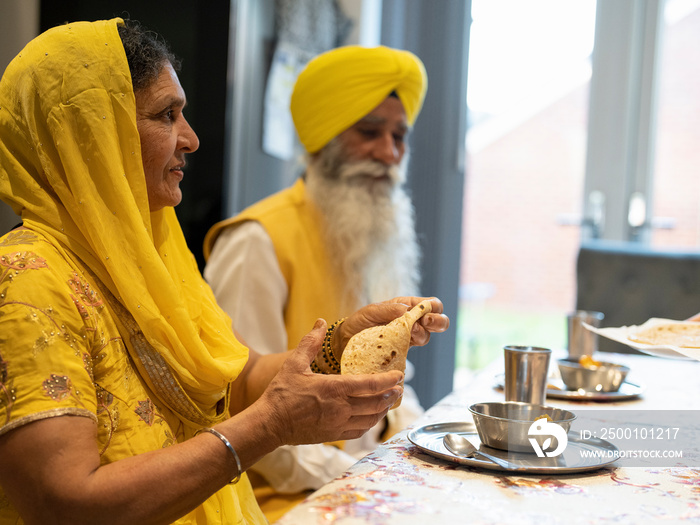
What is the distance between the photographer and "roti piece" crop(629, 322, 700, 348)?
61.5 inches

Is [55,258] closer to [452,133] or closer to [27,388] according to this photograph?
[27,388]

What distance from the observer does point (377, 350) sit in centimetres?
113

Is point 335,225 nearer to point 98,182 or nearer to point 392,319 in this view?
point 392,319

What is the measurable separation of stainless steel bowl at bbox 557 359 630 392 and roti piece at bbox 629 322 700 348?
0.33ft

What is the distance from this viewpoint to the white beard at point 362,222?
242cm

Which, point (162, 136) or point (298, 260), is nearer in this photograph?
point (162, 136)

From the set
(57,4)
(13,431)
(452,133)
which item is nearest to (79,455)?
(13,431)

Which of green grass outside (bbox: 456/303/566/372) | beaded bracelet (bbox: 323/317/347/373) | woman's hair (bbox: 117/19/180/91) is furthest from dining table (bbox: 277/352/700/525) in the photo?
green grass outside (bbox: 456/303/566/372)

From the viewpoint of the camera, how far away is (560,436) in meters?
1.09

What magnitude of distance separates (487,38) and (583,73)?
648mm

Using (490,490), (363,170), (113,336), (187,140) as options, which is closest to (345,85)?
(363,170)

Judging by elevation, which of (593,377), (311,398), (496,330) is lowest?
(496,330)

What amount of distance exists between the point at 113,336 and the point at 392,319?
542 mm

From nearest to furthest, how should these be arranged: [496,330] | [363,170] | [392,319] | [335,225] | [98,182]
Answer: [98,182] → [392,319] → [335,225] → [363,170] → [496,330]
